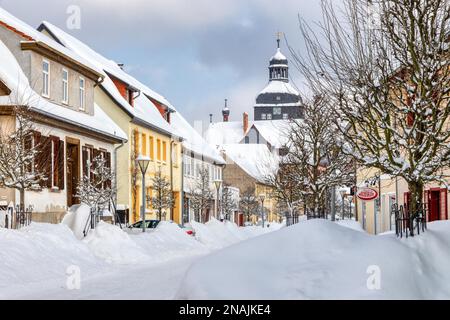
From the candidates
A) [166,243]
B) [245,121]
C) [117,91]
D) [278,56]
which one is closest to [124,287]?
[166,243]

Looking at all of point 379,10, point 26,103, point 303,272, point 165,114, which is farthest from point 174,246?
point 165,114

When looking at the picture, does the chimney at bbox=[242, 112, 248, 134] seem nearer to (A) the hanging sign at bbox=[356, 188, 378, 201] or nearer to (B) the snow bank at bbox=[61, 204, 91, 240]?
(A) the hanging sign at bbox=[356, 188, 378, 201]

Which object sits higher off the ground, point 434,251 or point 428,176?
point 428,176

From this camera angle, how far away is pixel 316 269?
9.27 metres

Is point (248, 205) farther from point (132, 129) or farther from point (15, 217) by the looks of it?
point (15, 217)

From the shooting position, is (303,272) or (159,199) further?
(159,199)

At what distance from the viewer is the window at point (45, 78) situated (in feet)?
104

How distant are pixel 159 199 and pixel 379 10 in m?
32.6

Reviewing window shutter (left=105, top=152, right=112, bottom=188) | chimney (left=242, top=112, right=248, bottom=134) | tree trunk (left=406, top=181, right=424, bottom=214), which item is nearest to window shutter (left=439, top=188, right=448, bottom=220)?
window shutter (left=105, top=152, right=112, bottom=188)

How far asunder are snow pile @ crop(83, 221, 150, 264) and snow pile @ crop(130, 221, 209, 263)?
0.82m

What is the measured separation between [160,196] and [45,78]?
1700cm

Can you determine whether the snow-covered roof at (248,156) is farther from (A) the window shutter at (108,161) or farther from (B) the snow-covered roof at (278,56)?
(A) the window shutter at (108,161)

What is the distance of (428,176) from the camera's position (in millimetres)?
15750

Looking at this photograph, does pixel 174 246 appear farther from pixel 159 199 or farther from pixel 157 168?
pixel 157 168
